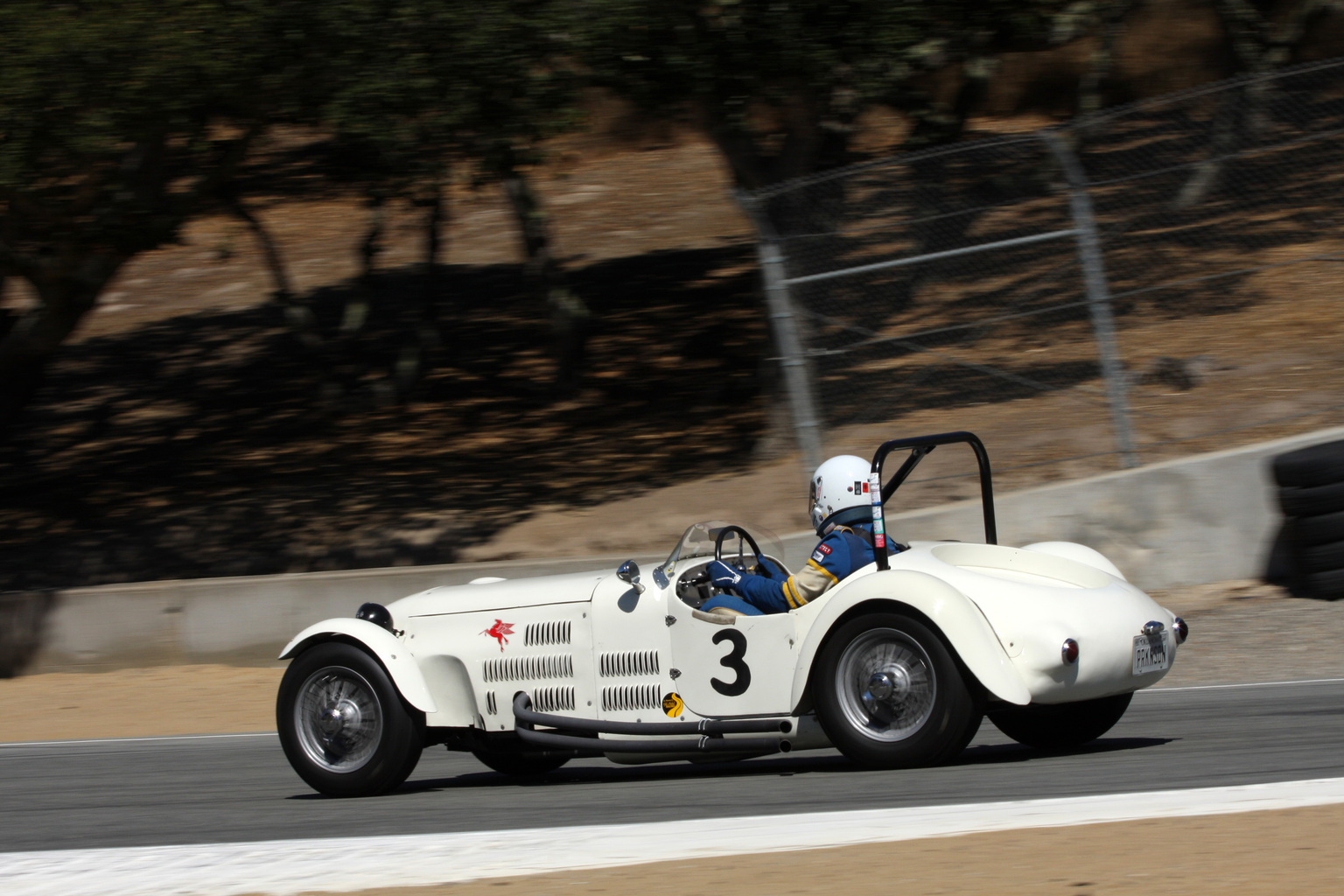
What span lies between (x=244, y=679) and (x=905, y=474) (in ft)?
23.6

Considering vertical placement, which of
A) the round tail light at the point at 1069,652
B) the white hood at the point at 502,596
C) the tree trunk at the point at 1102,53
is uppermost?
the tree trunk at the point at 1102,53

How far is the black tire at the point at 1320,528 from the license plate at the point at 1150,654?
4462 mm

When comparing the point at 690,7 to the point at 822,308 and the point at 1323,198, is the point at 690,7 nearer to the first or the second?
the point at 822,308

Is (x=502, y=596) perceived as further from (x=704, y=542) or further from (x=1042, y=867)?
(x=1042, y=867)

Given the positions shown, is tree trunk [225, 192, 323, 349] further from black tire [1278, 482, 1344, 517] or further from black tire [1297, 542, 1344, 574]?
black tire [1297, 542, 1344, 574]

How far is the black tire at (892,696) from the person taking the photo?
19.7ft

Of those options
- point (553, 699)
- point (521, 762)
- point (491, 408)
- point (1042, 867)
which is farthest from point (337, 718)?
point (491, 408)

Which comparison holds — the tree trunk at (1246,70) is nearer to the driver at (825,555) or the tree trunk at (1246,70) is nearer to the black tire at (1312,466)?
the black tire at (1312,466)

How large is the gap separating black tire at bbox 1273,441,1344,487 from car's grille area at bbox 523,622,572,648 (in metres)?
5.76

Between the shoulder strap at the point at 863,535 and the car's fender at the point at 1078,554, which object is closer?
the shoulder strap at the point at 863,535

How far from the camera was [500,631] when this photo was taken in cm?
711

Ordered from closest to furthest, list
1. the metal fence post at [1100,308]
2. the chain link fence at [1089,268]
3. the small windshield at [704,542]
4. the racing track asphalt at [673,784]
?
the racing track asphalt at [673,784] → the small windshield at [704,542] → the metal fence post at [1100,308] → the chain link fence at [1089,268]

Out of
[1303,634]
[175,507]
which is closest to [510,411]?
[175,507]

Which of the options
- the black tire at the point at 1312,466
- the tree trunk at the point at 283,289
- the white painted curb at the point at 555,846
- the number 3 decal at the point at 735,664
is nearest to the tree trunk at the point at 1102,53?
the black tire at the point at 1312,466
